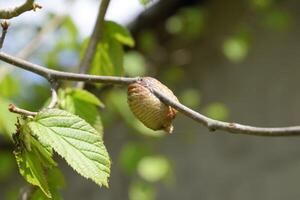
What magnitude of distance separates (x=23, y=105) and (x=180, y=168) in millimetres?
935

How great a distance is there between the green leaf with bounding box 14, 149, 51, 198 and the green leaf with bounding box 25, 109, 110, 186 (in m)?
0.04

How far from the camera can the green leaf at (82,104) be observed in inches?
59.6

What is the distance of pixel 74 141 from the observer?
3.94ft

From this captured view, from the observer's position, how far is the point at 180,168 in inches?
160

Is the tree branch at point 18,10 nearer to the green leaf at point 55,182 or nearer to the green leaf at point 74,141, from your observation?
the green leaf at point 74,141

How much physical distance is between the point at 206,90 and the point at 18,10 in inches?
117

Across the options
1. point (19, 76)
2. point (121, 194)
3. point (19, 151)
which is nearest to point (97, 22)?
point (19, 151)

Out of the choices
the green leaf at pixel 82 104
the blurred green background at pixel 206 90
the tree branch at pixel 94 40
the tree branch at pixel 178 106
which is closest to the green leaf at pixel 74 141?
the tree branch at pixel 178 106

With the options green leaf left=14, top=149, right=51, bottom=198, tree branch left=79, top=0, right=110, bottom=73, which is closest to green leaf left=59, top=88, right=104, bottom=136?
tree branch left=79, top=0, right=110, bottom=73

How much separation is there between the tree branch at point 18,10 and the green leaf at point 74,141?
17cm

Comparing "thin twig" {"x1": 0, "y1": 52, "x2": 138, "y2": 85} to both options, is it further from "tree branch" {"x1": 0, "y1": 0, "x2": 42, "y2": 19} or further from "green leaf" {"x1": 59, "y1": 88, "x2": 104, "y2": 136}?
"green leaf" {"x1": 59, "y1": 88, "x2": 104, "y2": 136}

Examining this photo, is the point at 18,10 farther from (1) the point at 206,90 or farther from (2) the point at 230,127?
(1) the point at 206,90

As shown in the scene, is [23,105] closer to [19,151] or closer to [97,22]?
[97,22]

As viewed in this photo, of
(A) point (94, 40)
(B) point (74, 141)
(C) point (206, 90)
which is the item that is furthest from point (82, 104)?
(C) point (206, 90)
